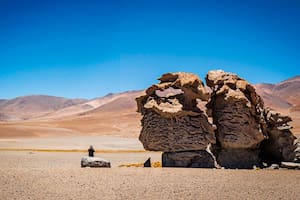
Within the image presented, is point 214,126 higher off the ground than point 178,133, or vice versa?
point 214,126

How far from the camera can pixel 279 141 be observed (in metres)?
18.2

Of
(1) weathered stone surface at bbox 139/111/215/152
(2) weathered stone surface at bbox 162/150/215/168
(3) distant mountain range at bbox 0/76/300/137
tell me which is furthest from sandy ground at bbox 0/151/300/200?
(3) distant mountain range at bbox 0/76/300/137

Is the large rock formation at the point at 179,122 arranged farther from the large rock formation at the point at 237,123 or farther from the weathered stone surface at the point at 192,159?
the large rock formation at the point at 237,123

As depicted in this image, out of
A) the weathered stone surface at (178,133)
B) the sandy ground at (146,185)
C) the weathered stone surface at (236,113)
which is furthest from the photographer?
the weathered stone surface at (236,113)

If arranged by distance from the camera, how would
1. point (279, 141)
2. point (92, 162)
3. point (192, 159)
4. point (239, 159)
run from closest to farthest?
point (92, 162), point (192, 159), point (239, 159), point (279, 141)

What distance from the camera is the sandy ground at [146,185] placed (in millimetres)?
10039

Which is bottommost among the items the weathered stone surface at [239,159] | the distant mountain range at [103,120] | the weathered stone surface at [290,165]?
the weathered stone surface at [290,165]

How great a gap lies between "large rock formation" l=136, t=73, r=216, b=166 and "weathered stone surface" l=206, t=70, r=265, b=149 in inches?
49.6

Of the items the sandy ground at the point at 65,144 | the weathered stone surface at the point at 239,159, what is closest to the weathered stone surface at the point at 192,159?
the weathered stone surface at the point at 239,159

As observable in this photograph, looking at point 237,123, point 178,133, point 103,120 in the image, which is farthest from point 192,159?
point 103,120

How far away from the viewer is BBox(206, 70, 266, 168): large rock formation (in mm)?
17531

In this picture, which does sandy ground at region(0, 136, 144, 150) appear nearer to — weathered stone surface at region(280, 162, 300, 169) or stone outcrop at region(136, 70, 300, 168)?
stone outcrop at region(136, 70, 300, 168)

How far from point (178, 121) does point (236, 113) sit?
3.19 metres

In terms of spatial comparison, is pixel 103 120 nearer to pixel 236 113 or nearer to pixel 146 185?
pixel 236 113
